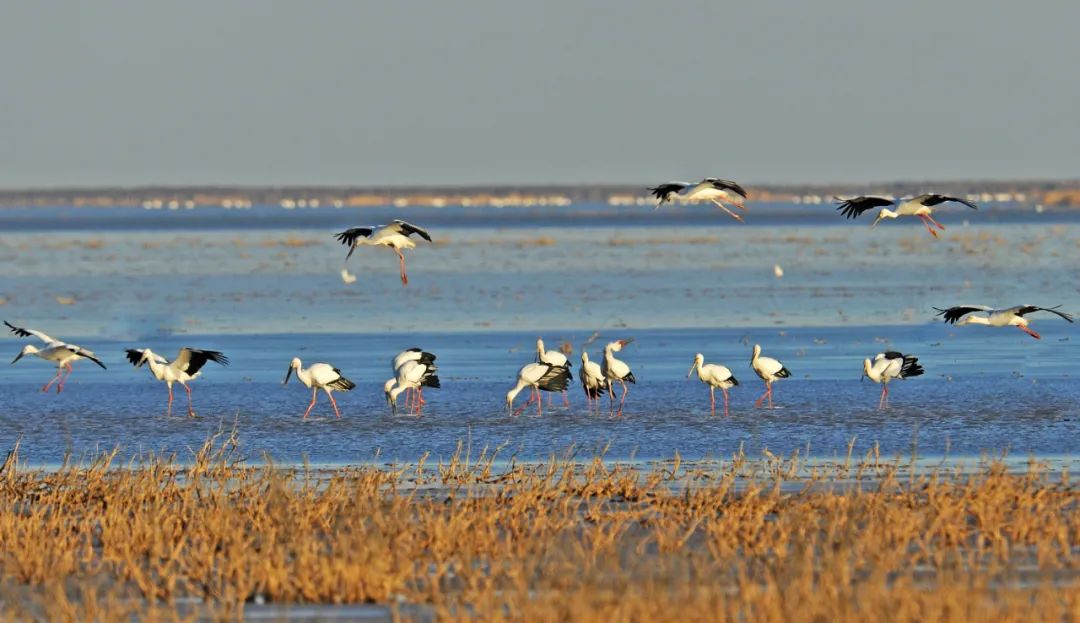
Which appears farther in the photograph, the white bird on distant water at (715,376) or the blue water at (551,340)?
the white bird on distant water at (715,376)

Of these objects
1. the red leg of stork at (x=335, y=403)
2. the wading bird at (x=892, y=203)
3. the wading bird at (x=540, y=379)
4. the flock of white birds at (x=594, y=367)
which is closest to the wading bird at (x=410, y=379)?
the flock of white birds at (x=594, y=367)

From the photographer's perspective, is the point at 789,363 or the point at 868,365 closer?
the point at 868,365

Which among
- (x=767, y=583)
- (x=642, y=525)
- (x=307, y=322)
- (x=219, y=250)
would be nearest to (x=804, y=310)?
(x=307, y=322)

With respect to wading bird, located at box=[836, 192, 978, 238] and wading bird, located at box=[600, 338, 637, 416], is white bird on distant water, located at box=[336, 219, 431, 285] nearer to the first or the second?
wading bird, located at box=[600, 338, 637, 416]

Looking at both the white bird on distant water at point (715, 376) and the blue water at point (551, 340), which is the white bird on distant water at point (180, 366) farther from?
the white bird on distant water at point (715, 376)

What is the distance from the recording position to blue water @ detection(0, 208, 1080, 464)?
15188 millimetres

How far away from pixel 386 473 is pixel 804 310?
660 inches

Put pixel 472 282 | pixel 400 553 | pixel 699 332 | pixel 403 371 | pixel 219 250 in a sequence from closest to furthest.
→ pixel 400 553 → pixel 403 371 → pixel 699 332 → pixel 472 282 → pixel 219 250

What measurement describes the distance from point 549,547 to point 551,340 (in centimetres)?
1560

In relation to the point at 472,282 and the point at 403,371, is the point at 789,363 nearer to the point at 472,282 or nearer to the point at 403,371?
the point at 403,371

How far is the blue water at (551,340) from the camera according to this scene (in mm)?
15188

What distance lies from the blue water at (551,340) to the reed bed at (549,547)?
1.99 m

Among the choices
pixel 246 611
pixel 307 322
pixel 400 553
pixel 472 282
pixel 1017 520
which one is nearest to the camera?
pixel 246 611

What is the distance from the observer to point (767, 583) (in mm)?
7969
